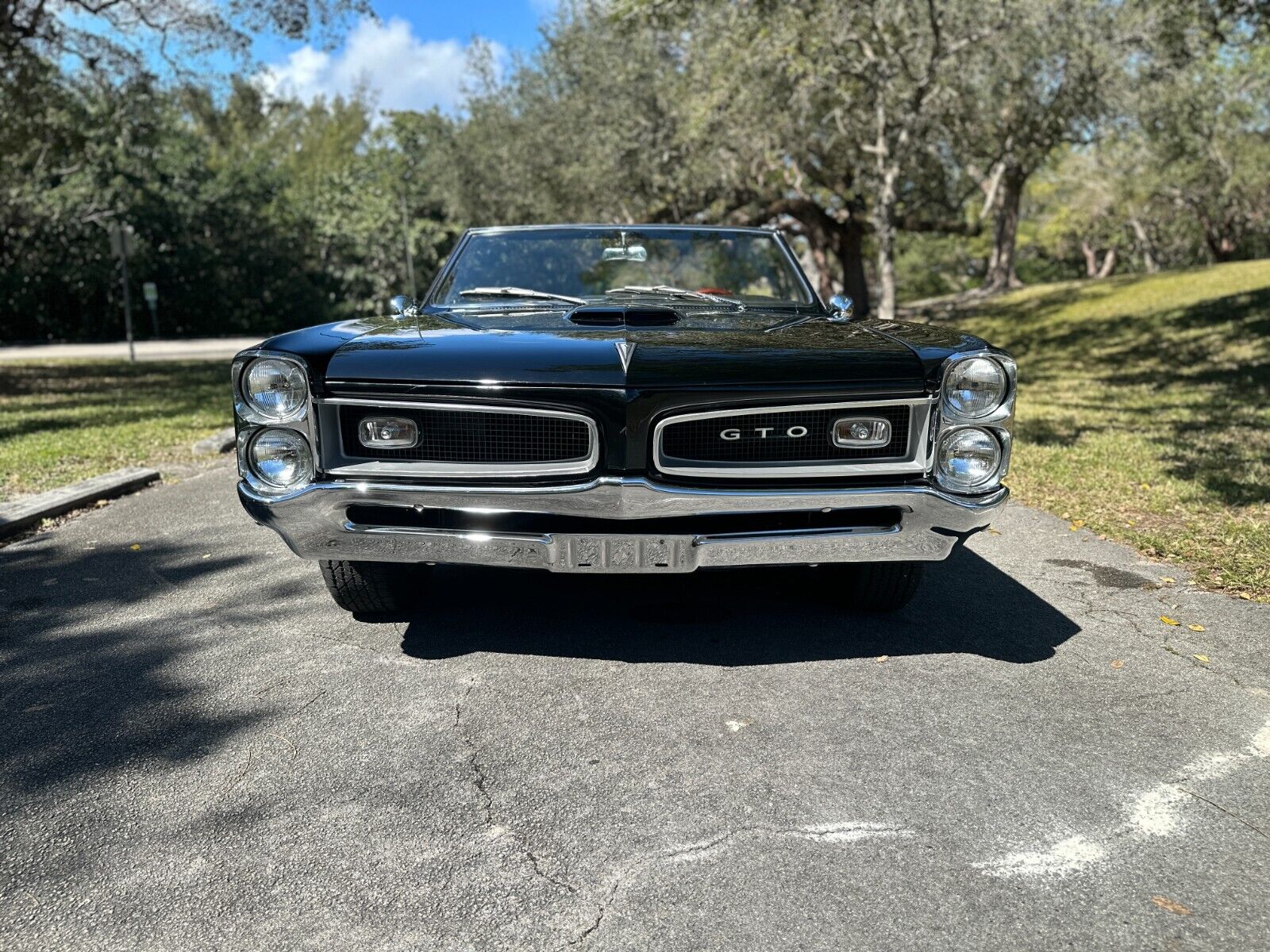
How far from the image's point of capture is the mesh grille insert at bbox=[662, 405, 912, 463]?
3229 mm

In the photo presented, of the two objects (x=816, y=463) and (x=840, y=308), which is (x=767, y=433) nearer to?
(x=816, y=463)

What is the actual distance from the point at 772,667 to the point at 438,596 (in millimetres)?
1503

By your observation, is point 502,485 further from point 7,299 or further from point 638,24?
point 7,299

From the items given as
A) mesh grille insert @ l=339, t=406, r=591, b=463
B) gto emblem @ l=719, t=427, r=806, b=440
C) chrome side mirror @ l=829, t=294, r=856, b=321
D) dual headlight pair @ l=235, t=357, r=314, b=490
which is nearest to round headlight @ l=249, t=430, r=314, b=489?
dual headlight pair @ l=235, t=357, r=314, b=490

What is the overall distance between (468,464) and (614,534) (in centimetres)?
51

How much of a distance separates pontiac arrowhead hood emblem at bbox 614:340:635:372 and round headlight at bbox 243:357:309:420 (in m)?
0.99

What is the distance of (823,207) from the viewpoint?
25875 millimetres

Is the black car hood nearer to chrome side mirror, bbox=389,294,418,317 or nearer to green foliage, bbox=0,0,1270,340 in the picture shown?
chrome side mirror, bbox=389,294,418,317

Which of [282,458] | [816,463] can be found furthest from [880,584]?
[282,458]

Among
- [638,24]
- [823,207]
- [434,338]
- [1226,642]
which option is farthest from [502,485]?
[823,207]

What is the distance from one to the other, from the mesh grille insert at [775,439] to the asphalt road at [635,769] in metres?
0.72

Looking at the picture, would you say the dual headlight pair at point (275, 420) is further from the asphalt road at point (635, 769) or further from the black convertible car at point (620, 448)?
the asphalt road at point (635, 769)

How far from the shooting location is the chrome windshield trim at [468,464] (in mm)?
3150

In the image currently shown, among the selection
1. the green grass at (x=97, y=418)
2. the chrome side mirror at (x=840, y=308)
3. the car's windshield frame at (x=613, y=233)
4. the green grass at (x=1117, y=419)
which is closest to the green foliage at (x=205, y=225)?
the green grass at (x=97, y=418)
